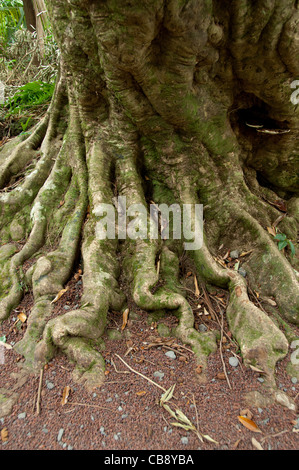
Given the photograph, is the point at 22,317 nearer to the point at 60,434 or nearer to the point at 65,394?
the point at 65,394

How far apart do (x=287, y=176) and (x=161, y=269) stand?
7.44 ft

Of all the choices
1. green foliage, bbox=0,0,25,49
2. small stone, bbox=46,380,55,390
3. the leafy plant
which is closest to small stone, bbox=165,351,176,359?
small stone, bbox=46,380,55,390

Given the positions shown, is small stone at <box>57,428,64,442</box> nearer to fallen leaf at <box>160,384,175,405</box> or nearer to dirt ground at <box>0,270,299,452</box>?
dirt ground at <box>0,270,299,452</box>

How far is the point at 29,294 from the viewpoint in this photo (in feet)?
8.88

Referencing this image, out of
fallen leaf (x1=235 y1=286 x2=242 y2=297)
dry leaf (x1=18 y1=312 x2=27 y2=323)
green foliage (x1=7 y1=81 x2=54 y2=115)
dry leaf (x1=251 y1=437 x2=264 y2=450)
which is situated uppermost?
green foliage (x1=7 y1=81 x2=54 y2=115)

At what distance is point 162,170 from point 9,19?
922 cm

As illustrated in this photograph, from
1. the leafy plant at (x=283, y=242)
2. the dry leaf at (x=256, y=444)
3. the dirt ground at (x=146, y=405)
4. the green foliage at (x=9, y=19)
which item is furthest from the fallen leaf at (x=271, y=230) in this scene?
the green foliage at (x=9, y=19)

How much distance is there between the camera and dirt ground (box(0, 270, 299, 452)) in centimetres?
161

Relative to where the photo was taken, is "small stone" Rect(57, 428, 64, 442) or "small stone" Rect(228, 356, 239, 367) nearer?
"small stone" Rect(57, 428, 64, 442)

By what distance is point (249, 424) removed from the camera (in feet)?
5.54

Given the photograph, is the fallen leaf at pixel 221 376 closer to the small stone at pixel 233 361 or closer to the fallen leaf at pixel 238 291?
the small stone at pixel 233 361

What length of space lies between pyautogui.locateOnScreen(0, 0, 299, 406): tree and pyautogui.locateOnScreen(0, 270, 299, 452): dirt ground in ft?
0.39

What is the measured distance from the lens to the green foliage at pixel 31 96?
5430 mm

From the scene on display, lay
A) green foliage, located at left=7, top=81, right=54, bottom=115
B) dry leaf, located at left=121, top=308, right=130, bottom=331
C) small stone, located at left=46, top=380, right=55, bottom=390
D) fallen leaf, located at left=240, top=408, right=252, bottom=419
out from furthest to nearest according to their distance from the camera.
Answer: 1. green foliage, located at left=7, top=81, right=54, bottom=115
2. dry leaf, located at left=121, top=308, right=130, bottom=331
3. small stone, located at left=46, top=380, right=55, bottom=390
4. fallen leaf, located at left=240, top=408, right=252, bottom=419
